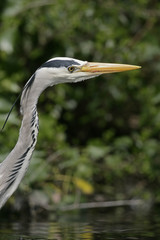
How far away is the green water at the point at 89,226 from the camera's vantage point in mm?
3812

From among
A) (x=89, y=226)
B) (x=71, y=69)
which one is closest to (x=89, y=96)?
(x=89, y=226)

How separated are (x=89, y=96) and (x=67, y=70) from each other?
11.5ft

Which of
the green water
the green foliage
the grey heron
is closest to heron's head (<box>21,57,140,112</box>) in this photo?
the grey heron

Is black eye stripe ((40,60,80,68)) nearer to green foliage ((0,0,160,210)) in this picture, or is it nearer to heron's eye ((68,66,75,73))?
heron's eye ((68,66,75,73))

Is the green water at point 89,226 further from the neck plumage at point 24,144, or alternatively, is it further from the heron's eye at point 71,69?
the heron's eye at point 71,69

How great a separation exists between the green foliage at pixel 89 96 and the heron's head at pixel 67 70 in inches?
70.0

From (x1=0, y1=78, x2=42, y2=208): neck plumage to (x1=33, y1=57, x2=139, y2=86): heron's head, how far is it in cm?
14

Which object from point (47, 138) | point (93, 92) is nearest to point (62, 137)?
point (47, 138)

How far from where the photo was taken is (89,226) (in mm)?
4328

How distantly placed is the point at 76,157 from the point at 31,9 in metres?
1.87

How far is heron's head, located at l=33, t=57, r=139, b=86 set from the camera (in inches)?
144

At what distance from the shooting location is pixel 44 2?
6379 mm

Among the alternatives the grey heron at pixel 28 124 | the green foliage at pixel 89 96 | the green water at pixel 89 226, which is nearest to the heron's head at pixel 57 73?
the grey heron at pixel 28 124

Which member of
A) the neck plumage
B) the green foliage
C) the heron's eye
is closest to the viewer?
the neck plumage
